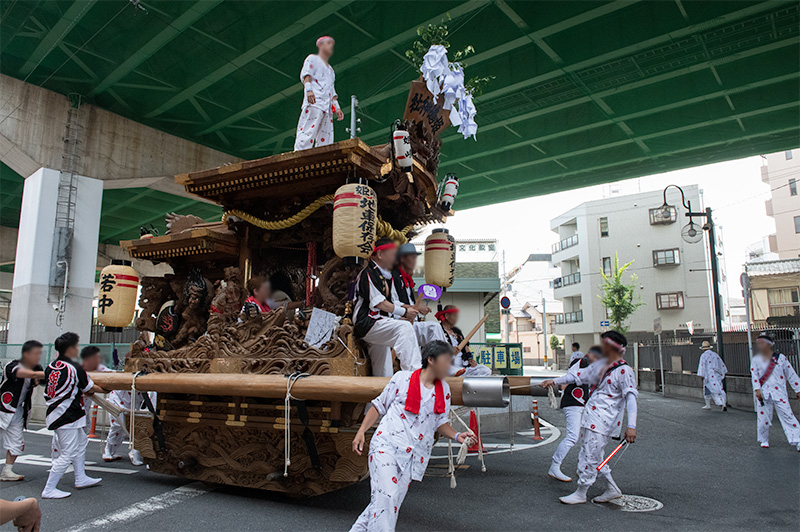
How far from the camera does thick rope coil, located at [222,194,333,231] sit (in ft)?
20.4

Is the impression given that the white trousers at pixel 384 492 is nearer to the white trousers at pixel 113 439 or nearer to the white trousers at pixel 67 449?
the white trousers at pixel 67 449

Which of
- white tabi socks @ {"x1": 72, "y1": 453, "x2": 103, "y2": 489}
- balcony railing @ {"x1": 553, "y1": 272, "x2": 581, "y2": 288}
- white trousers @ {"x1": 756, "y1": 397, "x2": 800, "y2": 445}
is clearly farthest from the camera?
balcony railing @ {"x1": 553, "y1": 272, "x2": 581, "y2": 288}

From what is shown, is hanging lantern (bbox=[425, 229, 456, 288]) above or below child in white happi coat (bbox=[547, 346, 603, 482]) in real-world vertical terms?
above

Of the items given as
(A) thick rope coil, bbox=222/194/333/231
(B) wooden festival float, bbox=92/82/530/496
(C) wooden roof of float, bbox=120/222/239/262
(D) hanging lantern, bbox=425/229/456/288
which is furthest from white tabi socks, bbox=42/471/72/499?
(D) hanging lantern, bbox=425/229/456/288

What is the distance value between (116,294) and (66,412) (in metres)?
2.14

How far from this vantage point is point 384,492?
352 cm

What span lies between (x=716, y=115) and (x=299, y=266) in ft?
43.0

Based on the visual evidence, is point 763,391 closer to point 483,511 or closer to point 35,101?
point 483,511

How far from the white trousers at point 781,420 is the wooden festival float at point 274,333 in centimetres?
587

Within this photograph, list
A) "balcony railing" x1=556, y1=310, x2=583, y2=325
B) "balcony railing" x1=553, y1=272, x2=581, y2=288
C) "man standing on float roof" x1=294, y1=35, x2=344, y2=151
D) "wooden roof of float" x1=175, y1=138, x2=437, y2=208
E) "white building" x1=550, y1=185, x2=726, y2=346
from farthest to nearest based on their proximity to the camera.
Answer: "balcony railing" x1=553, y1=272, x2=581, y2=288 < "balcony railing" x1=556, y1=310, x2=583, y2=325 < "white building" x1=550, y1=185, x2=726, y2=346 < "man standing on float roof" x1=294, y1=35, x2=344, y2=151 < "wooden roof of float" x1=175, y1=138, x2=437, y2=208

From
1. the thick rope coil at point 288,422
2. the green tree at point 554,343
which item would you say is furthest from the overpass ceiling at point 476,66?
the green tree at point 554,343

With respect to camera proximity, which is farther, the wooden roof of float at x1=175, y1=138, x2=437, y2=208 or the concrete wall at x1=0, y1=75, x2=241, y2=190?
the concrete wall at x1=0, y1=75, x2=241, y2=190

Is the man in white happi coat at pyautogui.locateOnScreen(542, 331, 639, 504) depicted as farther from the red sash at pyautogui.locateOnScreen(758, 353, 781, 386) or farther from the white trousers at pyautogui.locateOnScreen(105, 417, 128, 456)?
the white trousers at pyautogui.locateOnScreen(105, 417, 128, 456)

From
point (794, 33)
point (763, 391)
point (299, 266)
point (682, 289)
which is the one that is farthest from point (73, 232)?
point (682, 289)
